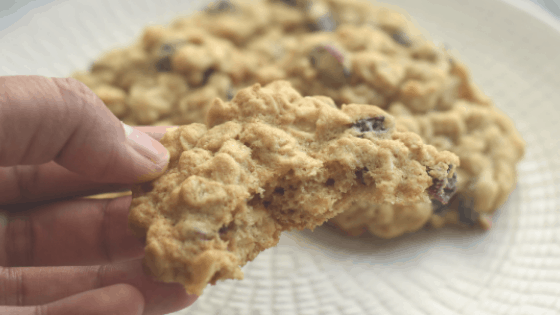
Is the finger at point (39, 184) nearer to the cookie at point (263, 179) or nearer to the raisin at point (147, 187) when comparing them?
the raisin at point (147, 187)

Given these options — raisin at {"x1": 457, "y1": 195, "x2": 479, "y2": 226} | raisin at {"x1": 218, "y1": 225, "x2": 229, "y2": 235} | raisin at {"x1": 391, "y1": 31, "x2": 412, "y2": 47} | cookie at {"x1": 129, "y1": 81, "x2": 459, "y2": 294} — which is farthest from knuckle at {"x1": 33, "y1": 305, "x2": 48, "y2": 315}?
raisin at {"x1": 391, "y1": 31, "x2": 412, "y2": 47}

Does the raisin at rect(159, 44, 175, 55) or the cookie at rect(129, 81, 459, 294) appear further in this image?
the raisin at rect(159, 44, 175, 55)

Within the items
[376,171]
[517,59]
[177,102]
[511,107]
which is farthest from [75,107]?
[517,59]

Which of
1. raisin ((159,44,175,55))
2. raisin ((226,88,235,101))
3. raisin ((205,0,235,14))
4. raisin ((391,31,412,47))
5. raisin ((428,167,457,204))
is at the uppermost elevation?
raisin ((391,31,412,47))

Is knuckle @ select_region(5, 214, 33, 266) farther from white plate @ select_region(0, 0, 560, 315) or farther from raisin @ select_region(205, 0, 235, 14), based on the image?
raisin @ select_region(205, 0, 235, 14)

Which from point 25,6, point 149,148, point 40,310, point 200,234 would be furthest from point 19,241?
point 25,6

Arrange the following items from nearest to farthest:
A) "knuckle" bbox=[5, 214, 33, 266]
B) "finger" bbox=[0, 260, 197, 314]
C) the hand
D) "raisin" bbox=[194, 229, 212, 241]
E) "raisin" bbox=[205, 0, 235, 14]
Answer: "raisin" bbox=[194, 229, 212, 241], the hand, "finger" bbox=[0, 260, 197, 314], "knuckle" bbox=[5, 214, 33, 266], "raisin" bbox=[205, 0, 235, 14]
